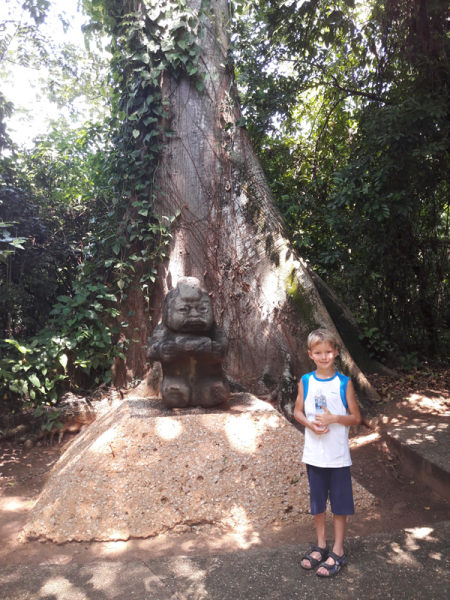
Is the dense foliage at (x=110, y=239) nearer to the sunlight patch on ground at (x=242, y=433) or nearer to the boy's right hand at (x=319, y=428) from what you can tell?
the sunlight patch on ground at (x=242, y=433)

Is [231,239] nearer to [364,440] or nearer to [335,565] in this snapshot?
[364,440]

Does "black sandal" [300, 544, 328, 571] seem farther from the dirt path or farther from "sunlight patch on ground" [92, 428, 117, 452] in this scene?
"sunlight patch on ground" [92, 428, 117, 452]

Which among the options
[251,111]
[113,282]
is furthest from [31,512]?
[251,111]

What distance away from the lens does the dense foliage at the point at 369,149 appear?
515cm

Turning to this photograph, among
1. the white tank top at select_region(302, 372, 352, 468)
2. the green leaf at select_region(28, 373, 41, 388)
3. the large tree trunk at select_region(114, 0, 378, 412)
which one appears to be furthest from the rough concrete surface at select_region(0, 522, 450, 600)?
the green leaf at select_region(28, 373, 41, 388)

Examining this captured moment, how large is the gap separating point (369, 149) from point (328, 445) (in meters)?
4.03

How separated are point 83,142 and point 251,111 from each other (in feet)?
10.2

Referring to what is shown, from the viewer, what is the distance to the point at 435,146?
4.72 m

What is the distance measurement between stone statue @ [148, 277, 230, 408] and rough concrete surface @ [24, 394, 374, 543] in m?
0.27

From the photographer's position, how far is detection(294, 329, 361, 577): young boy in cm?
249

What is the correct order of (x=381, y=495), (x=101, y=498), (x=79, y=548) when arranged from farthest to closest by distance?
(x=381, y=495) < (x=101, y=498) < (x=79, y=548)

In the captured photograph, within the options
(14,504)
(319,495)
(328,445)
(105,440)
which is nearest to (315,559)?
(319,495)

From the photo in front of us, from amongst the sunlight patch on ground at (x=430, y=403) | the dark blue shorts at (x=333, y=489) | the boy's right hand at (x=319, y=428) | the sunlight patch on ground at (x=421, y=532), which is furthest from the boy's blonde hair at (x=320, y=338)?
the sunlight patch on ground at (x=430, y=403)

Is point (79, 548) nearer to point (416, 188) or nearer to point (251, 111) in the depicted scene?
point (416, 188)
